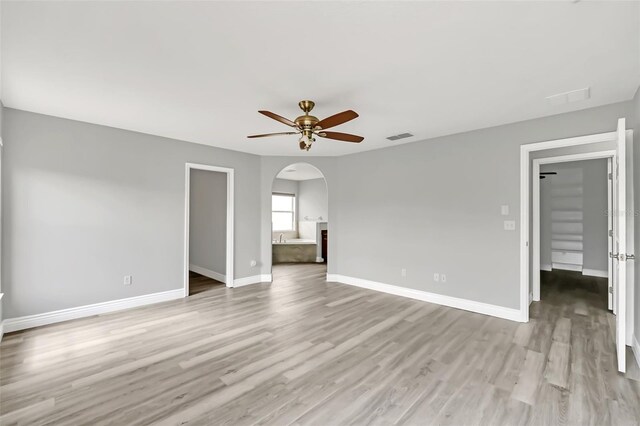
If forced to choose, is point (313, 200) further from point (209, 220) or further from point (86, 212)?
point (86, 212)

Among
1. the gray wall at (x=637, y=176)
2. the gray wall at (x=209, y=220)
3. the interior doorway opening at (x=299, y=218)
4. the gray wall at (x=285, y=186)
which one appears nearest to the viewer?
the gray wall at (x=637, y=176)

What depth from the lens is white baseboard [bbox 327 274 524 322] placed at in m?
3.82

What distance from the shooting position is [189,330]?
341 centimetres

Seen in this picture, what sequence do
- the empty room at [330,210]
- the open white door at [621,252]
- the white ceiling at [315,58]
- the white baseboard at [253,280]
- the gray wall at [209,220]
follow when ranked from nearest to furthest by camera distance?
the white ceiling at [315,58] → the empty room at [330,210] → the open white door at [621,252] → the white baseboard at [253,280] → the gray wall at [209,220]

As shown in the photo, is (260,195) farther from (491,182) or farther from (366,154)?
(491,182)

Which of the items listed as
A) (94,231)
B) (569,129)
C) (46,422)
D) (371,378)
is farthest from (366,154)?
(46,422)

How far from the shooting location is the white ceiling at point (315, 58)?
1.75m

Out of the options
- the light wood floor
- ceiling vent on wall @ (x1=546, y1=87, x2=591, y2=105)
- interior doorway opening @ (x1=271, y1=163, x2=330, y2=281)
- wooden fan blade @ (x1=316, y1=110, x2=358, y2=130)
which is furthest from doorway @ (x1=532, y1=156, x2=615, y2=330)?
interior doorway opening @ (x1=271, y1=163, x2=330, y2=281)

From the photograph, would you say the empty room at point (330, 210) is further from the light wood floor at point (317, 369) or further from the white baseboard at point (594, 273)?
the white baseboard at point (594, 273)

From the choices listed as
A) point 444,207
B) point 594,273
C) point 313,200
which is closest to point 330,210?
point 444,207

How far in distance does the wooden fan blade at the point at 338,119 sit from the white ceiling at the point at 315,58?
31 centimetres

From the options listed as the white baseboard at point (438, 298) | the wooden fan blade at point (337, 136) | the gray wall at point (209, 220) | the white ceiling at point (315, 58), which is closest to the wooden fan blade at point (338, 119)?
the wooden fan blade at point (337, 136)

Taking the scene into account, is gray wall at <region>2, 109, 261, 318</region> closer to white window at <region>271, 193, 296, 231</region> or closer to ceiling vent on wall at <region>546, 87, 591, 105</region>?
white window at <region>271, 193, 296, 231</region>

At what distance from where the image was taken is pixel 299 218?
9.53 meters
